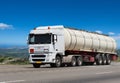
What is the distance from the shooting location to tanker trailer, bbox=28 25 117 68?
3369 centimetres

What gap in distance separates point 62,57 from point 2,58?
13318 millimetres

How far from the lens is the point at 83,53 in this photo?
39844mm

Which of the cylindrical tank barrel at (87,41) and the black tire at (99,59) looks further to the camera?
the black tire at (99,59)

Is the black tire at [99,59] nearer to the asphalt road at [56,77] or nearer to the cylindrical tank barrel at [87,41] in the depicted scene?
the cylindrical tank barrel at [87,41]

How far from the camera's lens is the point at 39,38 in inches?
1337

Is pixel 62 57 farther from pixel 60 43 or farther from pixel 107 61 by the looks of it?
pixel 107 61

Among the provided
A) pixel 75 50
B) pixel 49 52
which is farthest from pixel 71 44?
pixel 49 52

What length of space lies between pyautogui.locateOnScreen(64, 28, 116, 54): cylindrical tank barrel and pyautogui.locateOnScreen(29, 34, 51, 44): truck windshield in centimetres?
216

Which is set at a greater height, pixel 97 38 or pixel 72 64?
pixel 97 38

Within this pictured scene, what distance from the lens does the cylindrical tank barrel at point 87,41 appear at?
36469mm

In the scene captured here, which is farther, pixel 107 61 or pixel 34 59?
pixel 107 61

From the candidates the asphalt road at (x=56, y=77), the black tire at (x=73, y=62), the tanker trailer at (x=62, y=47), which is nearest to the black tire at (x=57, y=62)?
the tanker trailer at (x=62, y=47)

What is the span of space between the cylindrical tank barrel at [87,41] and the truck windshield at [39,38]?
7.10 ft

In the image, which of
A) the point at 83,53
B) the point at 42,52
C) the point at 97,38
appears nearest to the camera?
the point at 42,52
